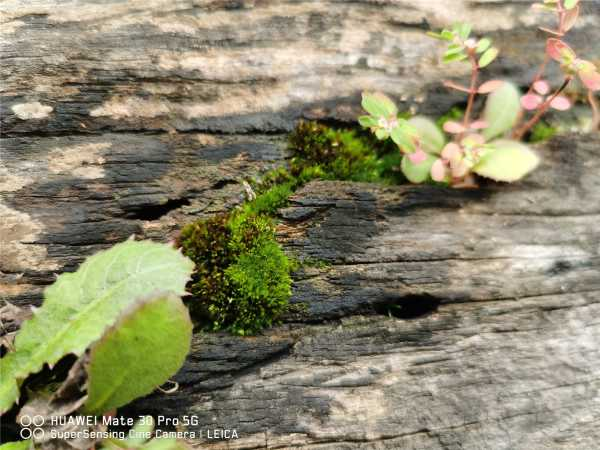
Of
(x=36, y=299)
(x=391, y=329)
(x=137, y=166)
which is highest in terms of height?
(x=137, y=166)

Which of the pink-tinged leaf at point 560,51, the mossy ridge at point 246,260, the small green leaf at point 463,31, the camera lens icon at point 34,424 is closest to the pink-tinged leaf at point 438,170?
the mossy ridge at point 246,260

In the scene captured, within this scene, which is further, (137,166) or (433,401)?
(137,166)

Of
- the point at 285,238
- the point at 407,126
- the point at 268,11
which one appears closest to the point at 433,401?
the point at 285,238

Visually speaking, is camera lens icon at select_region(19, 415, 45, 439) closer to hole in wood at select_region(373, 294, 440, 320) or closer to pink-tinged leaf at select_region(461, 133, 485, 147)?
hole in wood at select_region(373, 294, 440, 320)

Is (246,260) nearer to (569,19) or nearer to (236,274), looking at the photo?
(236,274)

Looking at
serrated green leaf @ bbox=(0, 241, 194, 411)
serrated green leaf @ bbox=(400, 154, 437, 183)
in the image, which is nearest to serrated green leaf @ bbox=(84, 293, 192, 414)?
serrated green leaf @ bbox=(0, 241, 194, 411)

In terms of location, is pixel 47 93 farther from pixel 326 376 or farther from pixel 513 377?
pixel 513 377

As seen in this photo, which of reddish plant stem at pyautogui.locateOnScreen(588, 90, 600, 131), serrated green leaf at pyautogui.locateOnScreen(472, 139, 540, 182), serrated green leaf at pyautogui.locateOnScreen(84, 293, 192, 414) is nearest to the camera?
serrated green leaf at pyautogui.locateOnScreen(84, 293, 192, 414)
